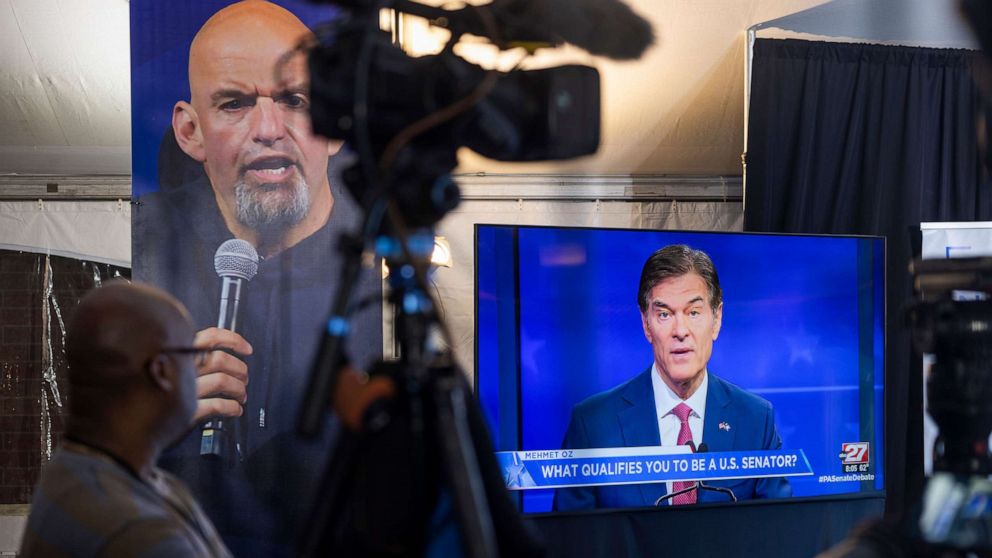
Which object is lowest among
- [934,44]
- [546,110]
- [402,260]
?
[402,260]

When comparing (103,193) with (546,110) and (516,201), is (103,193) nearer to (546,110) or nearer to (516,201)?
(516,201)

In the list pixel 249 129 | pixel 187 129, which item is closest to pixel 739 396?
pixel 249 129

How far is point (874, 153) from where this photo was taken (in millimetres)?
4230

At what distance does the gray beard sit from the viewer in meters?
3.20

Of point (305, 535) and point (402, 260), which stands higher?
point (402, 260)

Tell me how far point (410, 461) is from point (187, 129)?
241 cm

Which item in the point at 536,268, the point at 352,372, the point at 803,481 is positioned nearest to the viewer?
the point at 352,372

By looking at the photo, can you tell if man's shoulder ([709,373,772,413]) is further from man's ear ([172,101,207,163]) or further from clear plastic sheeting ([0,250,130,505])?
clear plastic sheeting ([0,250,130,505])

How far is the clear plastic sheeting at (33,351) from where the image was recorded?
586 centimetres

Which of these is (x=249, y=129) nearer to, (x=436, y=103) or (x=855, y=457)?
(x=436, y=103)

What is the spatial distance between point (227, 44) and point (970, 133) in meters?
3.23

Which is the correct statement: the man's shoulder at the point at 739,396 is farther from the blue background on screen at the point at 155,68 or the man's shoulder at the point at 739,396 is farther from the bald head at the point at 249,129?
the blue background on screen at the point at 155,68

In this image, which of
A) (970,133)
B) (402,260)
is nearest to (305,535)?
(402,260)

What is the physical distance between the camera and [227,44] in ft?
10.5
